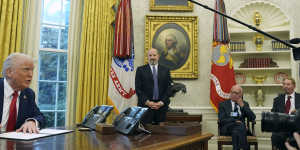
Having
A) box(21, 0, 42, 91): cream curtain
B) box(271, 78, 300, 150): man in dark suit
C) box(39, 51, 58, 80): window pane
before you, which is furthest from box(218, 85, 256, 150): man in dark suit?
box(21, 0, 42, 91): cream curtain

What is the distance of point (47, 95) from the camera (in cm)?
522

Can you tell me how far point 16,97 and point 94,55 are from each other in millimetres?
3268

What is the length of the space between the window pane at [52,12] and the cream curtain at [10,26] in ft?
2.11

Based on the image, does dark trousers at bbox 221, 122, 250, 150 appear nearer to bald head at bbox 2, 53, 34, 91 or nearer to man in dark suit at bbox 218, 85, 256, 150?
man in dark suit at bbox 218, 85, 256, 150

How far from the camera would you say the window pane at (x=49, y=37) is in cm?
526

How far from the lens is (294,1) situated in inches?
226

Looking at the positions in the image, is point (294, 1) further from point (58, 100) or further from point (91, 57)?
point (58, 100)

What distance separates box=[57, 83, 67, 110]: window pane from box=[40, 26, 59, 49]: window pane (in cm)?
74

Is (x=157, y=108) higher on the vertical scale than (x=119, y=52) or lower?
lower

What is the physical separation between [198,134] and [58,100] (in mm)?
4147

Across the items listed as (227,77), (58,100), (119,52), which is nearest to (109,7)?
(119,52)

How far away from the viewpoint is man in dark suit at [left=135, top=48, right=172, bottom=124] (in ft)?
12.5

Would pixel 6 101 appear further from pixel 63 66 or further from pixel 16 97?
Answer: pixel 63 66

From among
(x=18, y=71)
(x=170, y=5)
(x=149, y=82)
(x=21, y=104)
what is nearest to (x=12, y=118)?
(x=21, y=104)
